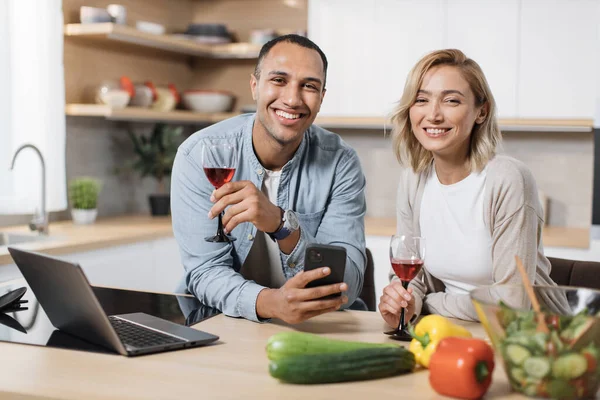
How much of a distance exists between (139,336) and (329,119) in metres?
2.80

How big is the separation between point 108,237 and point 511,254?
206 centimetres

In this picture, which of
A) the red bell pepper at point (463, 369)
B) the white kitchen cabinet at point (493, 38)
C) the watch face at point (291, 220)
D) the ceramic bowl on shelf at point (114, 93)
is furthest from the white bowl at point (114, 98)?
the red bell pepper at point (463, 369)

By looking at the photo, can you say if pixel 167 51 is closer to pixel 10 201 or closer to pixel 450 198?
pixel 10 201

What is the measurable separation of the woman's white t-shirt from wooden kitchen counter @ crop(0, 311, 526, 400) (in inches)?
21.0

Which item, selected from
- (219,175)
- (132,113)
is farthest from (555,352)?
(132,113)

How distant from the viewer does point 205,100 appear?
4.52 m

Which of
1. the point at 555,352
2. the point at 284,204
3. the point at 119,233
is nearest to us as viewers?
the point at 555,352

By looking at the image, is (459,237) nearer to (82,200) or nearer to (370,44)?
(370,44)

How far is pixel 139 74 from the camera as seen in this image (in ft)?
14.5

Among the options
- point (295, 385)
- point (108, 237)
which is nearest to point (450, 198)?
point (295, 385)

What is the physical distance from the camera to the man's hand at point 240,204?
1799 millimetres

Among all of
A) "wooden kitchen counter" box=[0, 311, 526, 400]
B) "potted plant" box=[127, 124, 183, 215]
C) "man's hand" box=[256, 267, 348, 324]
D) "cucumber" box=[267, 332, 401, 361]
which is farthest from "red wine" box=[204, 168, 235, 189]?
"potted plant" box=[127, 124, 183, 215]

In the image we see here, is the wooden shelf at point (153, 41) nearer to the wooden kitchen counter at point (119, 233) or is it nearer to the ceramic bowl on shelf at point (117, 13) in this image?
the ceramic bowl on shelf at point (117, 13)

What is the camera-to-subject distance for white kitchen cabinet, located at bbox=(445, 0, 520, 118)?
12.7 feet
